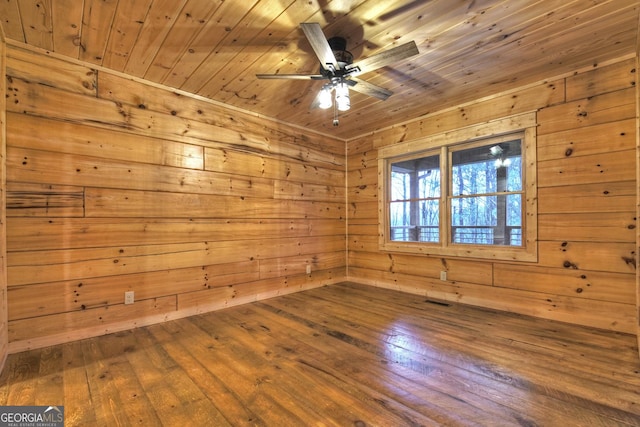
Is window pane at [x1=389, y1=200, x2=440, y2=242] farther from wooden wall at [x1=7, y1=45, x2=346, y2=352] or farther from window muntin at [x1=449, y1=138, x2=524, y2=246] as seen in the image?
wooden wall at [x1=7, y1=45, x2=346, y2=352]

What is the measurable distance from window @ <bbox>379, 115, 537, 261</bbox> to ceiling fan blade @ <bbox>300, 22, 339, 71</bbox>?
84.3 inches

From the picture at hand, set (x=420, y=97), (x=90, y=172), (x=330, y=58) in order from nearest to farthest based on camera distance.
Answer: (x=330, y=58) → (x=90, y=172) → (x=420, y=97)

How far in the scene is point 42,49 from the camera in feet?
7.43

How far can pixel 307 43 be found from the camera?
7.18 feet

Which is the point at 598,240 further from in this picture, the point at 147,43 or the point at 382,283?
the point at 147,43

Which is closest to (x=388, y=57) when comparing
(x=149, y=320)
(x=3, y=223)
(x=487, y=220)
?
(x=487, y=220)

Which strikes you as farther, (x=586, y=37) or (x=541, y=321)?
(x=541, y=321)

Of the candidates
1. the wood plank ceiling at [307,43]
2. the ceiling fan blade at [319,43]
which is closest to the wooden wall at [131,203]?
the wood plank ceiling at [307,43]

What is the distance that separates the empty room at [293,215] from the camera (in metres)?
1.73

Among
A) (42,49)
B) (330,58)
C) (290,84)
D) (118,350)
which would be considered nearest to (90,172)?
(42,49)

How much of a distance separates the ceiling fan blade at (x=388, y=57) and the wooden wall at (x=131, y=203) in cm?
188

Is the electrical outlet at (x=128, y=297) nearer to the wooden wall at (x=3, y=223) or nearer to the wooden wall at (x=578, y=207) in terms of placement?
the wooden wall at (x=3, y=223)

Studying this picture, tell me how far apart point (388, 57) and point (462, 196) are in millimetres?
2192

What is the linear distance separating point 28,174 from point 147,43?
1.34 metres
